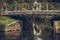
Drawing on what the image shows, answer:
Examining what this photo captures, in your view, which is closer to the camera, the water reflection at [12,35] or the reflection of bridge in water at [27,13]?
the reflection of bridge in water at [27,13]

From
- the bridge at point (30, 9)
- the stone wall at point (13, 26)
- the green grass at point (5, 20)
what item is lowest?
the stone wall at point (13, 26)

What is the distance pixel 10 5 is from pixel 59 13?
35.2 ft

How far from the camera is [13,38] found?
49250 mm

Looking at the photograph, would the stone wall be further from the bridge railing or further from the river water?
the bridge railing

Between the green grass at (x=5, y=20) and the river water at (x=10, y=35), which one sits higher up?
the green grass at (x=5, y=20)

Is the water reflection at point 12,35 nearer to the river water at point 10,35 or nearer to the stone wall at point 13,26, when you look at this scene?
the river water at point 10,35

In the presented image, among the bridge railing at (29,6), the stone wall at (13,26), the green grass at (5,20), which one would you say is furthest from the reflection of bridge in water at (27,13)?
the green grass at (5,20)

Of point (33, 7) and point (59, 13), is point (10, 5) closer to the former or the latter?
point (33, 7)

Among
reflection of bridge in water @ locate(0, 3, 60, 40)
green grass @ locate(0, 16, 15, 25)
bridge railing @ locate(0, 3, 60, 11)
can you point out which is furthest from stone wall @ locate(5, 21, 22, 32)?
bridge railing @ locate(0, 3, 60, 11)

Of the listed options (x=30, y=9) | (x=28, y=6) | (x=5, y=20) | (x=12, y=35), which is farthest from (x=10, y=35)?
(x=5, y=20)

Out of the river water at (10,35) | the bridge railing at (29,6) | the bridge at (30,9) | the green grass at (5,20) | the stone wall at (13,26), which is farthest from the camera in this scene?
the green grass at (5,20)

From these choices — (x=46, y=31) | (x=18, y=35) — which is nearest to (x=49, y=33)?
(x=46, y=31)

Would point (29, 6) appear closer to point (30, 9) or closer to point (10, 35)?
point (30, 9)

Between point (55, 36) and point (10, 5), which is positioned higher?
point (10, 5)
